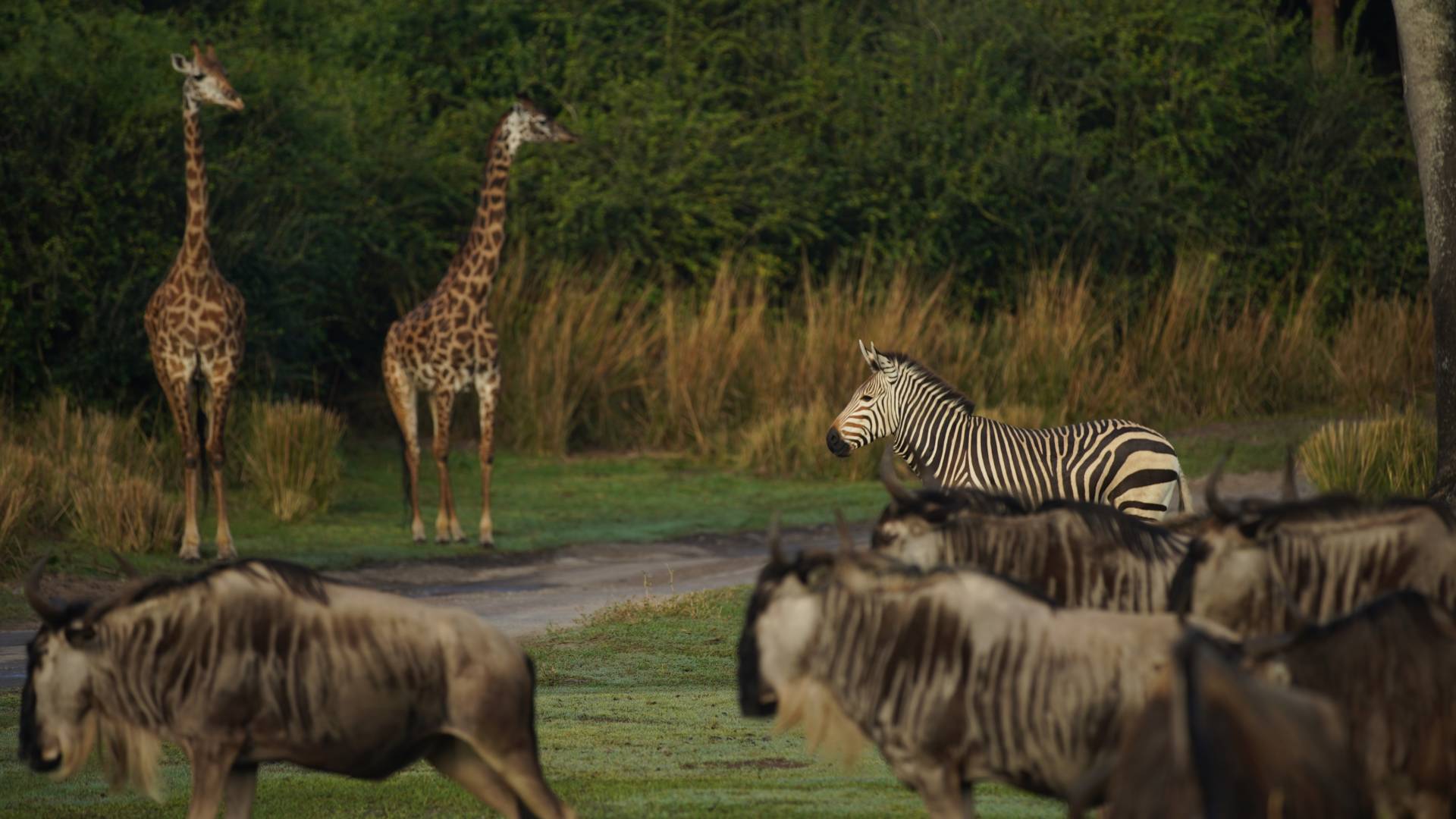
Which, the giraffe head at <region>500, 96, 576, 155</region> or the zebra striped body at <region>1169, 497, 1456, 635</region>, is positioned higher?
the giraffe head at <region>500, 96, 576, 155</region>

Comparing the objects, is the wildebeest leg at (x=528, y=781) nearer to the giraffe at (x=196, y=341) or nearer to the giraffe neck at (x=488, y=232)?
the giraffe at (x=196, y=341)

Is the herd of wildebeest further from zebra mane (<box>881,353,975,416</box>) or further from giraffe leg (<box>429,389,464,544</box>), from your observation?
giraffe leg (<box>429,389,464,544</box>)

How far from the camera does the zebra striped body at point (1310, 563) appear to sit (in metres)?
6.84

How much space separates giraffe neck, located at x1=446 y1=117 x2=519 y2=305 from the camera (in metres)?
18.6

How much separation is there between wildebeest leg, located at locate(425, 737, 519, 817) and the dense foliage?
15.5 m

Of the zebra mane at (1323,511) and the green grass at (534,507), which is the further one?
the green grass at (534,507)

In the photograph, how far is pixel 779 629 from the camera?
20.1 feet

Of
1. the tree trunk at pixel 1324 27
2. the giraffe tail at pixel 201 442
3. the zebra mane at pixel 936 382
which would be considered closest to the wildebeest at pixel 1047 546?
the zebra mane at pixel 936 382

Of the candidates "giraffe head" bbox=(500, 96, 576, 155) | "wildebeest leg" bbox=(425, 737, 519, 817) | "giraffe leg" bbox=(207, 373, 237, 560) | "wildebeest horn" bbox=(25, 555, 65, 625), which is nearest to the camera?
"wildebeest horn" bbox=(25, 555, 65, 625)

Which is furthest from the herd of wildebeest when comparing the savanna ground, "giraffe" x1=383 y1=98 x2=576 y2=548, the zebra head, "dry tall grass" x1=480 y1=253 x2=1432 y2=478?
"dry tall grass" x1=480 y1=253 x2=1432 y2=478

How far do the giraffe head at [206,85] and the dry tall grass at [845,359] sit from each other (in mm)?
6364

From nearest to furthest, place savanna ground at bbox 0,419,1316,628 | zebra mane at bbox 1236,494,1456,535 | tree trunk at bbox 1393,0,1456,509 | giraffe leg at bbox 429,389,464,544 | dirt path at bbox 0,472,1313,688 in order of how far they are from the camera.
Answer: zebra mane at bbox 1236,494,1456,535
tree trunk at bbox 1393,0,1456,509
dirt path at bbox 0,472,1313,688
savanna ground at bbox 0,419,1316,628
giraffe leg at bbox 429,389,464,544

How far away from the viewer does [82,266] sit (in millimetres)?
19906

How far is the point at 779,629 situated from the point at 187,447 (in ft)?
37.1
